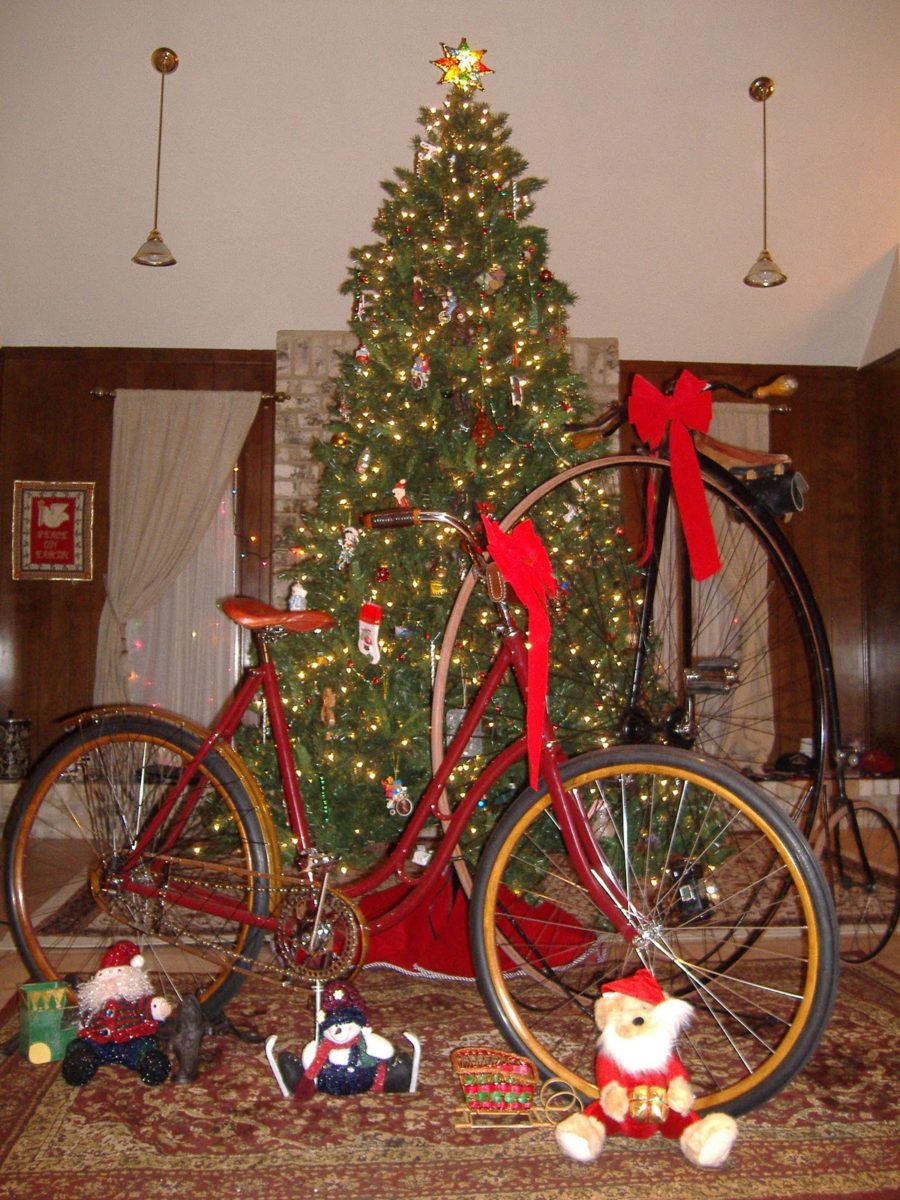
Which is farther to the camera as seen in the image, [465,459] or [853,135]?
[853,135]

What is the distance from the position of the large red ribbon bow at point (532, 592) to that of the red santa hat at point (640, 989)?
1.19ft

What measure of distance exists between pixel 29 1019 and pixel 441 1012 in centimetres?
88

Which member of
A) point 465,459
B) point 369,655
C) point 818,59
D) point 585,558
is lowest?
point 369,655

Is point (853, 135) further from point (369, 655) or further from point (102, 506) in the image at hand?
point (102, 506)

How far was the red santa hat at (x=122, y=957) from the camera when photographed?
1793 millimetres

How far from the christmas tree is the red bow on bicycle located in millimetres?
611

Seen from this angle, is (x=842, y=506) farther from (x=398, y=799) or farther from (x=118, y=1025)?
(x=118, y=1025)

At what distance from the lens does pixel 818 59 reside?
4242 mm

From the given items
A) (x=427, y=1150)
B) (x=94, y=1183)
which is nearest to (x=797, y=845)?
(x=427, y=1150)

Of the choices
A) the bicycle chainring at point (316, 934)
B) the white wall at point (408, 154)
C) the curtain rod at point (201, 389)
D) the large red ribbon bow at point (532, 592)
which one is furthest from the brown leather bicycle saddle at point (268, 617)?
the curtain rod at point (201, 389)

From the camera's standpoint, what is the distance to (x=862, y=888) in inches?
125

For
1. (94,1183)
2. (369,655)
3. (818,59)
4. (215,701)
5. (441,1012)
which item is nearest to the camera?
(94,1183)

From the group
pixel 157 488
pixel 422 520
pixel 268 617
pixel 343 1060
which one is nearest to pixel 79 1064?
pixel 343 1060

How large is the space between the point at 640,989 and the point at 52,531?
4.78m
